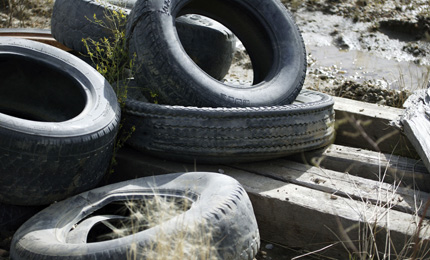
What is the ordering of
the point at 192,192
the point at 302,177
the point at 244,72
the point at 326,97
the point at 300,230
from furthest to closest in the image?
the point at 244,72, the point at 326,97, the point at 302,177, the point at 300,230, the point at 192,192

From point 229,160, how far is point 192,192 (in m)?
0.67

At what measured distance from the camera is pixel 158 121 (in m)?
3.36

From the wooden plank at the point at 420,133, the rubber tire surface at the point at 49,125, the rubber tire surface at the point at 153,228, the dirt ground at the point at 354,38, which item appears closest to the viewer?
the rubber tire surface at the point at 153,228

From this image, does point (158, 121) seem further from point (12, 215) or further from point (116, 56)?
→ point (12, 215)

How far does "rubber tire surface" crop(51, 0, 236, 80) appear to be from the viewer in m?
4.14

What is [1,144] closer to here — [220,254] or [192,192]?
[192,192]

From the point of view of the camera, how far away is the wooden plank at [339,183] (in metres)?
3.24

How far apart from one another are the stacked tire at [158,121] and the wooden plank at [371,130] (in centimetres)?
28

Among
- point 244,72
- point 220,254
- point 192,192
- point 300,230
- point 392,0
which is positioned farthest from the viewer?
point 392,0

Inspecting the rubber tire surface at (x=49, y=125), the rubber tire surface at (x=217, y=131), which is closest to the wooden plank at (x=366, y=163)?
the rubber tire surface at (x=217, y=131)

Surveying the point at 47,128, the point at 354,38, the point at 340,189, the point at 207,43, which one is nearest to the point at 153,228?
the point at 47,128

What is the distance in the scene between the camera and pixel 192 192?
2.87 m

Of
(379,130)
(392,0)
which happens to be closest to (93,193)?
(379,130)

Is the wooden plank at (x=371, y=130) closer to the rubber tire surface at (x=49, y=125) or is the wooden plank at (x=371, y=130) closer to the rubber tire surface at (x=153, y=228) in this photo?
the rubber tire surface at (x=153, y=228)
